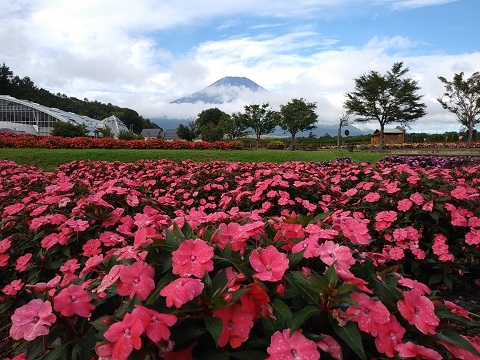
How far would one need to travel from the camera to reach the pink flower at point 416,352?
74cm

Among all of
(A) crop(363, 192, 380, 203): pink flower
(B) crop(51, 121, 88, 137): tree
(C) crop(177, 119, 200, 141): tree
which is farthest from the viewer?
(C) crop(177, 119, 200, 141): tree

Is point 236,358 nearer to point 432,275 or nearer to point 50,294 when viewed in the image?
point 50,294

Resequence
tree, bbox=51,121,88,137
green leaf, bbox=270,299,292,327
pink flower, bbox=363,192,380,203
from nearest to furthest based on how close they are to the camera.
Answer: green leaf, bbox=270,299,292,327
pink flower, bbox=363,192,380,203
tree, bbox=51,121,88,137

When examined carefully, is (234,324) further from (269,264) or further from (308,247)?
(308,247)

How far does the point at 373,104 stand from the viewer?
107 feet

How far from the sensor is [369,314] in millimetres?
813

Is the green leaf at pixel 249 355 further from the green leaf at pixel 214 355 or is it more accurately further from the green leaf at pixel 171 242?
the green leaf at pixel 171 242

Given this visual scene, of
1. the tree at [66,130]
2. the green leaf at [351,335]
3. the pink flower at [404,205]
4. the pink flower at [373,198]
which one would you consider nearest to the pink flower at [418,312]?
the green leaf at [351,335]

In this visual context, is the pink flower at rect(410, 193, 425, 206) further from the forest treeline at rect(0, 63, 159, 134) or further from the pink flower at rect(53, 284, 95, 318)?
the forest treeline at rect(0, 63, 159, 134)

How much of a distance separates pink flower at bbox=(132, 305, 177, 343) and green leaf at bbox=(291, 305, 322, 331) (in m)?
0.25

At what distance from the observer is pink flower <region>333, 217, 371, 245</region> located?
1110 millimetres

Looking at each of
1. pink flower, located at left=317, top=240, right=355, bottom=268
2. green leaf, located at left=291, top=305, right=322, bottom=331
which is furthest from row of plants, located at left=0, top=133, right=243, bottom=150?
green leaf, located at left=291, top=305, right=322, bottom=331

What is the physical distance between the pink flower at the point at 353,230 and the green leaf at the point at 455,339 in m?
0.32

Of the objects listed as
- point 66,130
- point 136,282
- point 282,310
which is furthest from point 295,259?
point 66,130
